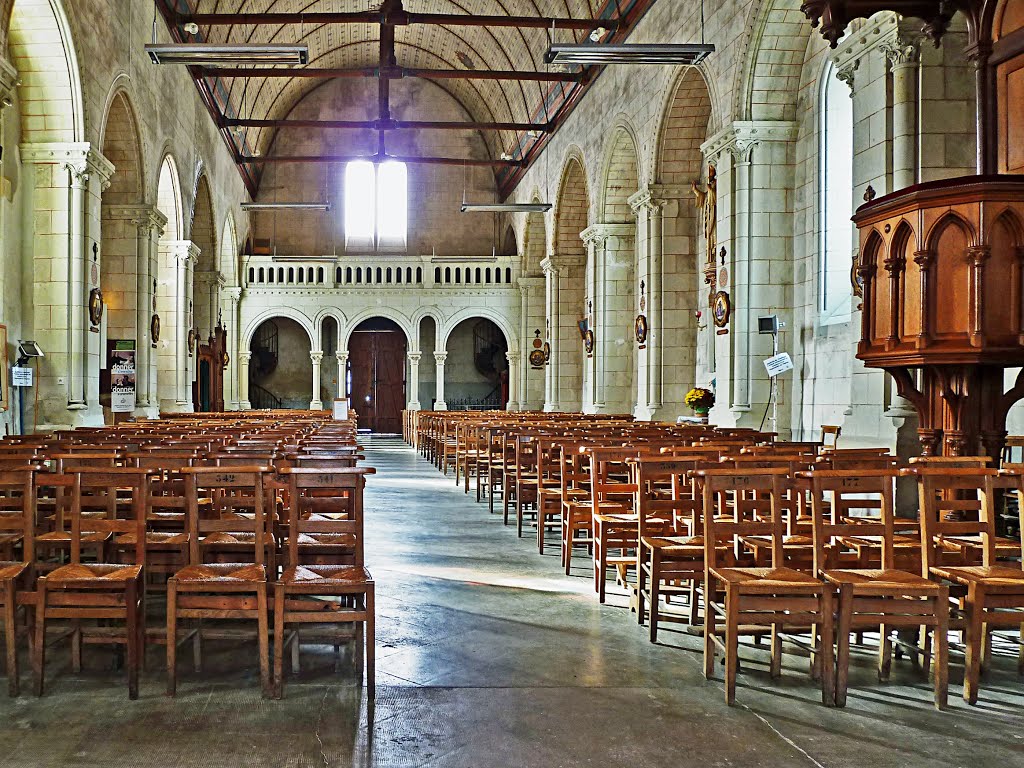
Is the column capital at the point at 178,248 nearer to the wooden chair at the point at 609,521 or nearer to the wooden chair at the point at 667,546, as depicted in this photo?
the wooden chair at the point at 609,521

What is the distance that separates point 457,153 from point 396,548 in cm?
2464

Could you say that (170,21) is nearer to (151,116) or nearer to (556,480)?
(151,116)

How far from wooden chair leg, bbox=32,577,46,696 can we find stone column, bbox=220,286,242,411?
2310cm

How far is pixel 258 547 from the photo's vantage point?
395 centimetres

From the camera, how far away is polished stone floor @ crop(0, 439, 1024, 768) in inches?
117

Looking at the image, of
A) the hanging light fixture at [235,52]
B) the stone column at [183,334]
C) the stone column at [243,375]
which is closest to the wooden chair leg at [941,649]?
the hanging light fixture at [235,52]

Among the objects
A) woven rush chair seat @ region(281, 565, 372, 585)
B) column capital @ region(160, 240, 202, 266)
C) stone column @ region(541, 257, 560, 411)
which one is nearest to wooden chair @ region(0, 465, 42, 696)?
woven rush chair seat @ region(281, 565, 372, 585)

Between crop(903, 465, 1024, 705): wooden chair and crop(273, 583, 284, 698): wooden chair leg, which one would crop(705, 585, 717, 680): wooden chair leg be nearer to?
crop(903, 465, 1024, 705): wooden chair

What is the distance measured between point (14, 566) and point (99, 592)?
1.13ft

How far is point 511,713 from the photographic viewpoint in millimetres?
3369

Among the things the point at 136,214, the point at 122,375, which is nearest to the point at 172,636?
the point at 122,375

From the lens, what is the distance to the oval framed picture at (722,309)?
1203 cm

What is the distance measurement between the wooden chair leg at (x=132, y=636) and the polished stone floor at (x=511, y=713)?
63 mm

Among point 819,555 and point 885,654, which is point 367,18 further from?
point 885,654
